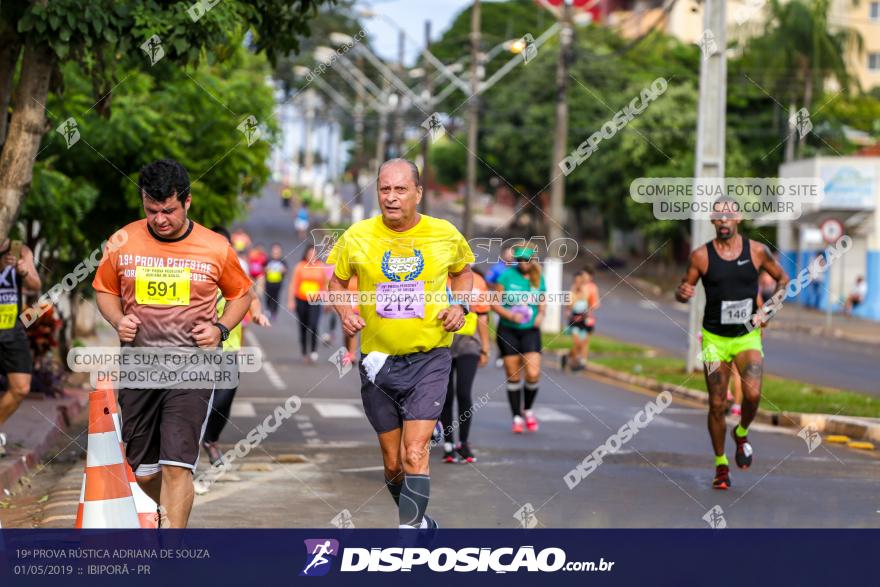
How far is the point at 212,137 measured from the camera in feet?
67.9

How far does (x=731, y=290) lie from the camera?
11.2m

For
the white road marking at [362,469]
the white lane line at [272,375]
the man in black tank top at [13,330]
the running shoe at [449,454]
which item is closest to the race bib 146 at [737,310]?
the running shoe at [449,454]

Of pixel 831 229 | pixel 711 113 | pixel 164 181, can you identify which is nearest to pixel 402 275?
pixel 164 181

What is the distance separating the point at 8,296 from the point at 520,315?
197 inches

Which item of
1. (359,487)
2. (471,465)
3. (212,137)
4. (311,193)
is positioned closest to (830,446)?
(471,465)

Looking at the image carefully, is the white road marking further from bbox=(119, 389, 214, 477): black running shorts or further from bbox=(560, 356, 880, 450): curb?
bbox=(560, 356, 880, 450): curb

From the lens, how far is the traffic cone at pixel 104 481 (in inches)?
294

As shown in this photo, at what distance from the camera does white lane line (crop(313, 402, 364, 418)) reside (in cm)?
1736

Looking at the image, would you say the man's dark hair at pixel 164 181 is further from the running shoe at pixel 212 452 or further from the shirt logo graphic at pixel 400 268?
the running shoe at pixel 212 452

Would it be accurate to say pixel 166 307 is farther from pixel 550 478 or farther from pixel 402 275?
pixel 550 478

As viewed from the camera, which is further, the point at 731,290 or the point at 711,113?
the point at 711,113

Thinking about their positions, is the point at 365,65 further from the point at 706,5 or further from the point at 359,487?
the point at 359,487

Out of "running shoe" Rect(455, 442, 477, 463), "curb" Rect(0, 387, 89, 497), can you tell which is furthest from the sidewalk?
"running shoe" Rect(455, 442, 477, 463)

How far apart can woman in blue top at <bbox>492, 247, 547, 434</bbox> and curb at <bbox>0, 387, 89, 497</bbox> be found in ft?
13.8
